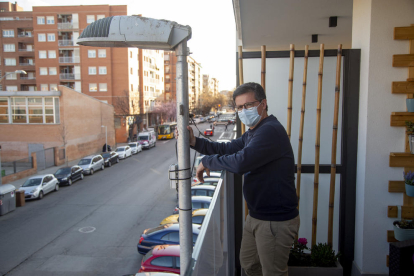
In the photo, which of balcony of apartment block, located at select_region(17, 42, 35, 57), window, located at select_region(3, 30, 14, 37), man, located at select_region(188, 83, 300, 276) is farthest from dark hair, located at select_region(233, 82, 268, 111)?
window, located at select_region(3, 30, 14, 37)

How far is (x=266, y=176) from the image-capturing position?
243 cm

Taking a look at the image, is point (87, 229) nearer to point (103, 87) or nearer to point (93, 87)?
point (103, 87)

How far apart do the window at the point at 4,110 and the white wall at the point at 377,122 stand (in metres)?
31.3

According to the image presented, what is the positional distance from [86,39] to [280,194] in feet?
5.36

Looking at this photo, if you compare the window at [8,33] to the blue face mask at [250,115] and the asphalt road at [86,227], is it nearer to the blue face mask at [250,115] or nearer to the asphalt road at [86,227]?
the asphalt road at [86,227]

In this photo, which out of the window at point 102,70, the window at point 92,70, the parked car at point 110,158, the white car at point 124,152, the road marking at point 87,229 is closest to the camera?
the road marking at point 87,229

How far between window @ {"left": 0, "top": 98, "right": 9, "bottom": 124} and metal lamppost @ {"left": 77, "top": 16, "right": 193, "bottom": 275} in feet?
103

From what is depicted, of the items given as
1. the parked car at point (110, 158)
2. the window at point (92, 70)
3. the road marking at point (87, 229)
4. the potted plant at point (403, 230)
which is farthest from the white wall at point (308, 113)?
the window at point (92, 70)

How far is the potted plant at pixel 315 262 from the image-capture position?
3986 millimetres

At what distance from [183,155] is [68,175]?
21370 mm

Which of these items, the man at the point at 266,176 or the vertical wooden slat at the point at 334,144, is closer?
the man at the point at 266,176

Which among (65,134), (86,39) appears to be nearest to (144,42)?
(86,39)

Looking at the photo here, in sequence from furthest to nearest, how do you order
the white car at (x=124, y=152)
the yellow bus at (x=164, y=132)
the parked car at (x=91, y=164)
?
the yellow bus at (x=164, y=132), the white car at (x=124, y=152), the parked car at (x=91, y=164)

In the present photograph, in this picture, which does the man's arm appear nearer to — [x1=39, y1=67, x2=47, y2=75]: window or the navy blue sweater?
the navy blue sweater
